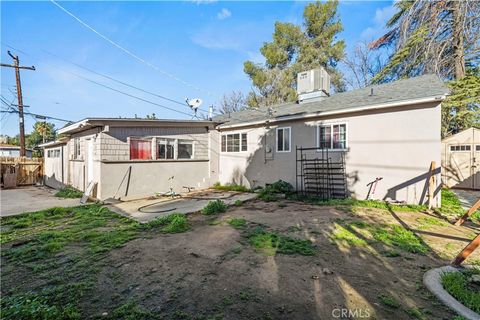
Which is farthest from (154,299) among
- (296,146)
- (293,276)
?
(296,146)

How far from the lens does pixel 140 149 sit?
9945 millimetres

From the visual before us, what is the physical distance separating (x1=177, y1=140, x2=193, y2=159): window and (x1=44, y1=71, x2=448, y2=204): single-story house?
1.9 inches

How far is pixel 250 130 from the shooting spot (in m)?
11.8

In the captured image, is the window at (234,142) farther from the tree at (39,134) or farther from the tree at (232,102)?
the tree at (39,134)

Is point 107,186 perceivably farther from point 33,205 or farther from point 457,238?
point 457,238

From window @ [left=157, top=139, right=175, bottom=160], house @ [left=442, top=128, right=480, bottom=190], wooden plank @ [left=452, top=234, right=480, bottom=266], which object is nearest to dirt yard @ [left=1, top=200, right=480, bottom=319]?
wooden plank @ [left=452, top=234, right=480, bottom=266]

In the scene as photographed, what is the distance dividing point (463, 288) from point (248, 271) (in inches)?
106

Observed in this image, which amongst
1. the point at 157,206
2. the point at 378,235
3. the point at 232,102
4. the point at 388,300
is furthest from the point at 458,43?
the point at 232,102

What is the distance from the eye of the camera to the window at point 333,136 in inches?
356

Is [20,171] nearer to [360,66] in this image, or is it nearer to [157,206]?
[157,206]

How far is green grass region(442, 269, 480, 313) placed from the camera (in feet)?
8.79

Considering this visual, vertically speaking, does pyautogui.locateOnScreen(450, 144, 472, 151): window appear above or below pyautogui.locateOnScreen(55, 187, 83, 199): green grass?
above

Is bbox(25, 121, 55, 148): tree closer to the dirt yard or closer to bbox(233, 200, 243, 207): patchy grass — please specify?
bbox(233, 200, 243, 207): patchy grass

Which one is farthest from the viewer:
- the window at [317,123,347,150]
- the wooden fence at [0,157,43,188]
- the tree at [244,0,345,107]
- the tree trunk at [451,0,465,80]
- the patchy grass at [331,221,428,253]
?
the tree at [244,0,345,107]
